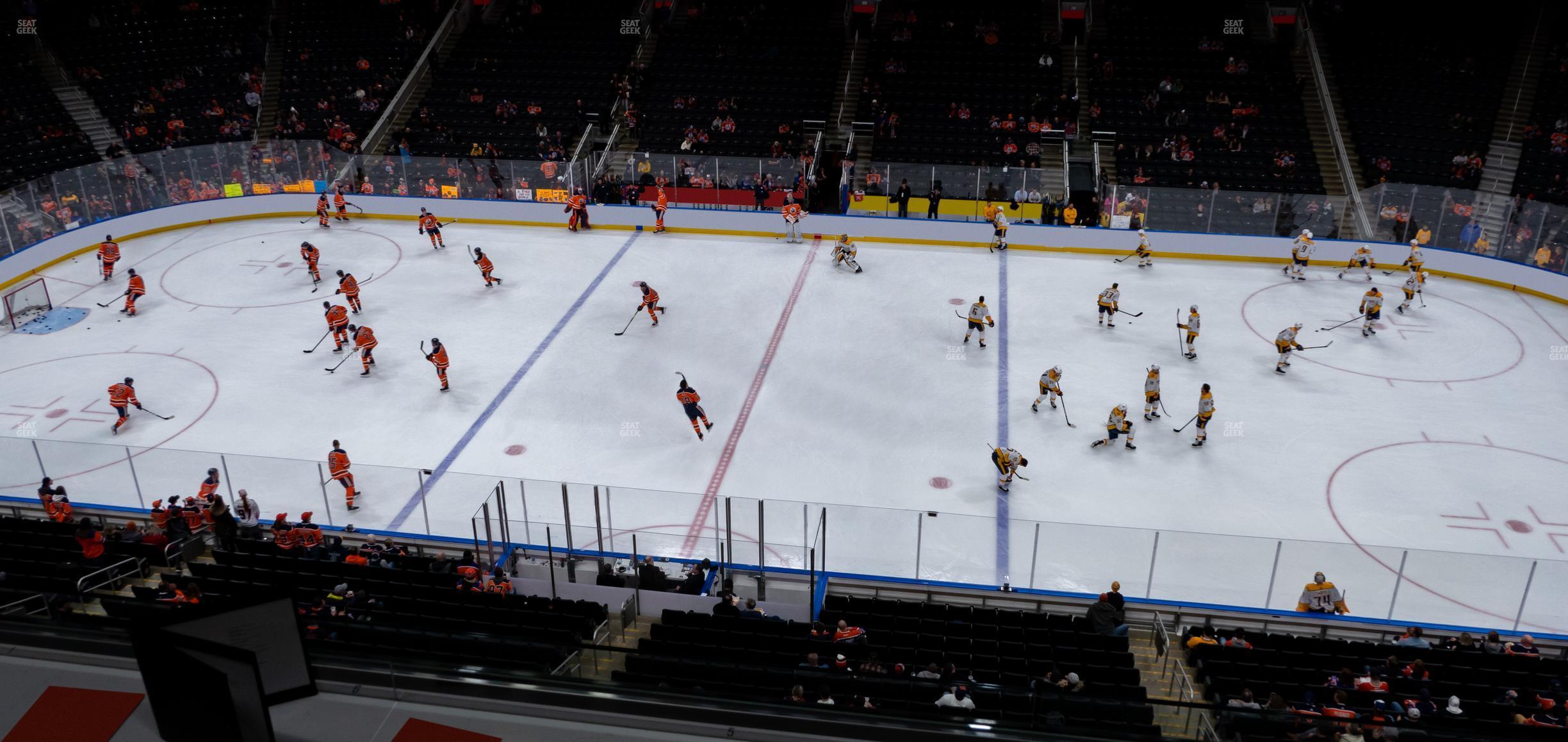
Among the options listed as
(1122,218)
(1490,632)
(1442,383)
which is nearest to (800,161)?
(1122,218)

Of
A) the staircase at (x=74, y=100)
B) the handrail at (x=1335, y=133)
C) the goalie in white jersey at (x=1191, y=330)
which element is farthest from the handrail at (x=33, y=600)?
the handrail at (x=1335, y=133)

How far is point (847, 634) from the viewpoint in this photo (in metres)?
10.8

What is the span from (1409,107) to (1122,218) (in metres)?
9.44

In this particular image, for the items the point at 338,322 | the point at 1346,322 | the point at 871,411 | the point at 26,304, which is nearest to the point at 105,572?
the point at 338,322

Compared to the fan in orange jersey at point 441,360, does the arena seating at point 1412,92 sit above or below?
above

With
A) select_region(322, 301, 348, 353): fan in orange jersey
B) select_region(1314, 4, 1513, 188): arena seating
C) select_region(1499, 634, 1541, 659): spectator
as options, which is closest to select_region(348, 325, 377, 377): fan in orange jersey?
select_region(322, 301, 348, 353): fan in orange jersey

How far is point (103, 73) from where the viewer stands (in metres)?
31.0

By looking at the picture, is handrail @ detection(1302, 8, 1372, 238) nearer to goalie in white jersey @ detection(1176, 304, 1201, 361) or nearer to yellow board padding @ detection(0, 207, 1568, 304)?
yellow board padding @ detection(0, 207, 1568, 304)

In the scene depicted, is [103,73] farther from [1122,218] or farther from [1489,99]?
[1489,99]

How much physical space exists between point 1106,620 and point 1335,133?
22.5m

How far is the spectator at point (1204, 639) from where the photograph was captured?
11.0m

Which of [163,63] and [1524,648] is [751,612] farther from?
[163,63]

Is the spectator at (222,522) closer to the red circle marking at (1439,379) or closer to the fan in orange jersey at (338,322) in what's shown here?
the fan in orange jersey at (338,322)

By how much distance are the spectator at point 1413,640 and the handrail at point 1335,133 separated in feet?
53.7
